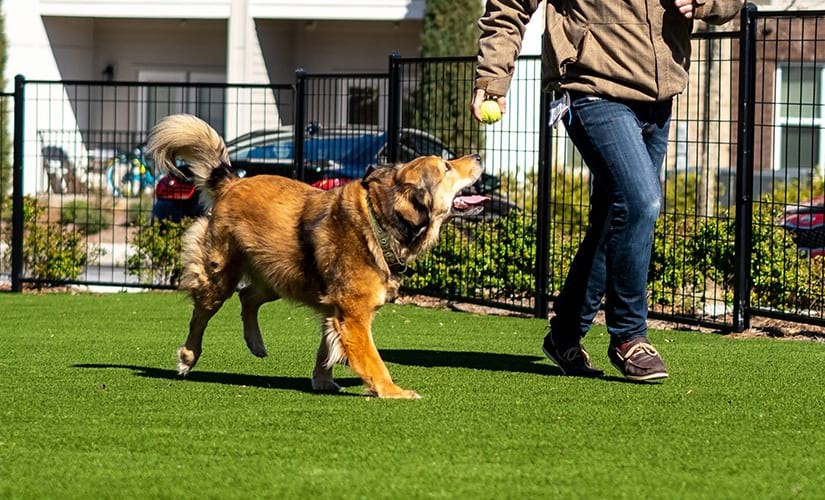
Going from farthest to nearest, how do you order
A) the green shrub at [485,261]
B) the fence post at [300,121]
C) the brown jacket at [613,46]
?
the fence post at [300,121], the green shrub at [485,261], the brown jacket at [613,46]

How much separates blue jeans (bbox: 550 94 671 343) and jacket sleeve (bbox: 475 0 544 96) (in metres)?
0.36

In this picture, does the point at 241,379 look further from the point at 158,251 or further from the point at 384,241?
the point at 158,251

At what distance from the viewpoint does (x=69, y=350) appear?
27.6ft

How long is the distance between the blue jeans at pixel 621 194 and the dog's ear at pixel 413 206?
0.80 m

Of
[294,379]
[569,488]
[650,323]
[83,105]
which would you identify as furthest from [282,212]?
[83,105]

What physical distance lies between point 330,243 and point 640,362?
1560 millimetres

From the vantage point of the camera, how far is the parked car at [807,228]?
33.9 feet

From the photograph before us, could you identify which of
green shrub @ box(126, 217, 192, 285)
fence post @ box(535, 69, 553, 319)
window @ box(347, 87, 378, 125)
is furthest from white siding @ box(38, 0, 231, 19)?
fence post @ box(535, 69, 553, 319)

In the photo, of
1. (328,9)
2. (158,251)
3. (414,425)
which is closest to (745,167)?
(414,425)

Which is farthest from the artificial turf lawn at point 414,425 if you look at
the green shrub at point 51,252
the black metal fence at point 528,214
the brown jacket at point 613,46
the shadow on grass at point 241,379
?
the green shrub at point 51,252

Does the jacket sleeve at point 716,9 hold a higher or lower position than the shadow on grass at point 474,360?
higher

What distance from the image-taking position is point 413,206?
651cm

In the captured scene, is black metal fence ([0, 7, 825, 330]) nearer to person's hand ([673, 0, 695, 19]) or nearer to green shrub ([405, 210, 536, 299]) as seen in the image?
green shrub ([405, 210, 536, 299])

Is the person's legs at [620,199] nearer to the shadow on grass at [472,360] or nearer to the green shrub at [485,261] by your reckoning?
the shadow on grass at [472,360]
